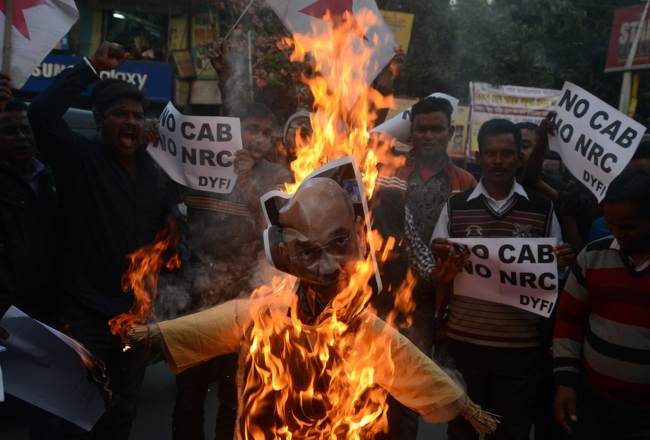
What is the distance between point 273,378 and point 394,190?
1.77 meters

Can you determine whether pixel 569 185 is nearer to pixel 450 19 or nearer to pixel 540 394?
pixel 540 394

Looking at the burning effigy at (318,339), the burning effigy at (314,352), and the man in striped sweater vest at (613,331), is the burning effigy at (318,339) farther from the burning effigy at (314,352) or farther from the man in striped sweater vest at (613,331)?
the man in striped sweater vest at (613,331)

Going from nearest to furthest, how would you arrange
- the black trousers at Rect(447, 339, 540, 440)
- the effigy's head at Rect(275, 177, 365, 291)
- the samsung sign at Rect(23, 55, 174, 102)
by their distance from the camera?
1. the effigy's head at Rect(275, 177, 365, 291)
2. the black trousers at Rect(447, 339, 540, 440)
3. the samsung sign at Rect(23, 55, 174, 102)

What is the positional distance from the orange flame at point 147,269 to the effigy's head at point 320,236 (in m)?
1.18

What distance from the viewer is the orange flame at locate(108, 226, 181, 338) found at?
398 centimetres

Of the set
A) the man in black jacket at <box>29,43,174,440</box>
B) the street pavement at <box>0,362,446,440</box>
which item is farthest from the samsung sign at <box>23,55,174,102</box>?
the man in black jacket at <box>29,43,174,440</box>

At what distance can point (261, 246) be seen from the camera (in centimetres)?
446

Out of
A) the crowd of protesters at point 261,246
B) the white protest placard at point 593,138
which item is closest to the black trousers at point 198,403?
the crowd of protesters at point 261,246

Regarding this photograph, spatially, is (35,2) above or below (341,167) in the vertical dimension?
above

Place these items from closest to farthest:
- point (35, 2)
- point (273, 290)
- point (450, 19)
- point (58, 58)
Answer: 1. point (273, 290)
2. point (35, 2)
3. point (450, 19)
4. point (58, 58)

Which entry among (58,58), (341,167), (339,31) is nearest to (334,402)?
(341,167)

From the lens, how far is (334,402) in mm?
3182

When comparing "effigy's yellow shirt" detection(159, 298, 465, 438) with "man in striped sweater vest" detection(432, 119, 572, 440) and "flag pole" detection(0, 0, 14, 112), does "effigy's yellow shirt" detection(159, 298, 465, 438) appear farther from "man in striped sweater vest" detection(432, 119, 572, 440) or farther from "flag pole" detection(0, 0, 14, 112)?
"flag pole" detection(0, 0, 14, 112)

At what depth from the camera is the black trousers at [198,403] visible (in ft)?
14.6
